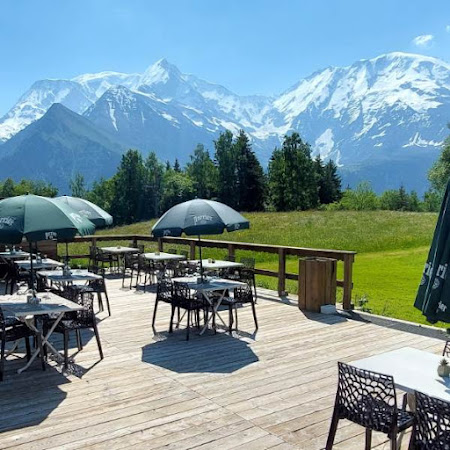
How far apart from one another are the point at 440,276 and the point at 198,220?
12.6ft

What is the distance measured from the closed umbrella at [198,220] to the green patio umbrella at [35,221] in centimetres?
146

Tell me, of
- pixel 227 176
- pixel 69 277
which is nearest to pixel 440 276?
pixel 69 277

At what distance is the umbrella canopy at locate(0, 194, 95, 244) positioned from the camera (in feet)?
15.6

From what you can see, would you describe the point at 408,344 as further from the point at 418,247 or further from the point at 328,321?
the point at 418,247

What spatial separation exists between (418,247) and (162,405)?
1995 cm

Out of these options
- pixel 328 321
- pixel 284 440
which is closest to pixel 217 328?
pixel 328 321

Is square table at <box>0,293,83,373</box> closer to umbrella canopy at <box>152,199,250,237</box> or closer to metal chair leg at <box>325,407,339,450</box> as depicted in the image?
umbrella canopy at <box>152,199,250,237</box>

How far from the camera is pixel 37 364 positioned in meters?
5.43

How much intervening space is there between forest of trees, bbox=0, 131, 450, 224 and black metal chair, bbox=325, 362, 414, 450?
4105cm

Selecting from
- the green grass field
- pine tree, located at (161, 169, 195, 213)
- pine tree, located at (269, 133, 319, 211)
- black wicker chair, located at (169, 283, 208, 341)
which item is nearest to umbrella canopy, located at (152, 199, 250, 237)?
black wicker chair, located at (169, 283, 208, 341)

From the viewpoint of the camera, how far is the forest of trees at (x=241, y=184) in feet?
172

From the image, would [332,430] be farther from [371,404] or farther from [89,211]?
[89,211]

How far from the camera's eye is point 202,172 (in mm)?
68938

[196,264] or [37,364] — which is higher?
[196,264]
